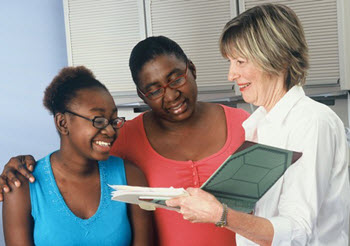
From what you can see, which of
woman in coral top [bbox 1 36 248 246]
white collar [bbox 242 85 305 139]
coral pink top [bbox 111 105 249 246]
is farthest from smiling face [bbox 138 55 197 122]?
white collar [bbox 242 85 305 139]

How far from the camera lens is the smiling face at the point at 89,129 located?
166 centimetres

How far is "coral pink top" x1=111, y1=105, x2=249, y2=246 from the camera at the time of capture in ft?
5.62

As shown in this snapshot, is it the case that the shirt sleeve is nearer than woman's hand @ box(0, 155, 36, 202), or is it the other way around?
the shirt sleeve

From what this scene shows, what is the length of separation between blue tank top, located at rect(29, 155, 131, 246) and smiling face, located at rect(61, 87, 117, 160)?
0.44 feet

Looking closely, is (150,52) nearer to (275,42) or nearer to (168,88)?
(168,88)

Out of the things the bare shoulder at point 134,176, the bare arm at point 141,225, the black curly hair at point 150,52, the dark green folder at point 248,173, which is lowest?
the bare arm at point 141,225

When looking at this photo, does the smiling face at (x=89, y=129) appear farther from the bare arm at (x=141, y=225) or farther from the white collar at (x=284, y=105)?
the white collar at (x=284, y=105)

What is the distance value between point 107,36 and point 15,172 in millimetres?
2196

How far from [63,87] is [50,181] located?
32 centimetres

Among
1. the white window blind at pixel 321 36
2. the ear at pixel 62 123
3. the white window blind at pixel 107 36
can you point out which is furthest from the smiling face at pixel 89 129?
the white window blind at pixel 107 36

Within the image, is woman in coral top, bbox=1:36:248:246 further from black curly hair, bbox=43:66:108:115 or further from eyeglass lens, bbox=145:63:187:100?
black curly hair, bbox=43:66:108:115

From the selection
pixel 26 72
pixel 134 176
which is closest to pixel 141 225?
pixel 134 176

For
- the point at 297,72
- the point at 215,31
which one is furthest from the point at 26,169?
the point at 215,31

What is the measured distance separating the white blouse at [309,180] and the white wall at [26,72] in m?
2.82
